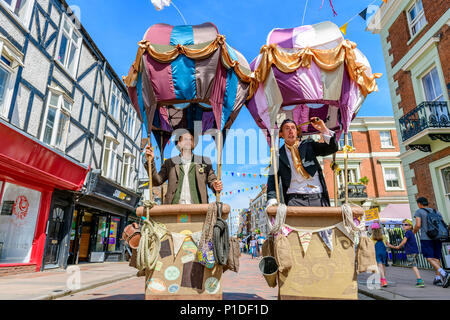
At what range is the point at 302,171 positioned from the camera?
3.43 meters

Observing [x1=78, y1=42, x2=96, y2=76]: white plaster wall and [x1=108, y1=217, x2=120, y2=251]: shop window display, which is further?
[x1=108, y1=217, x2=120, y2=251]: shop window display

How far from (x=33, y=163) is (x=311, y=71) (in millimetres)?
8547

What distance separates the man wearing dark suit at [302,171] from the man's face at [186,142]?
4.28 feet

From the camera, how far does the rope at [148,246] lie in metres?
2.74

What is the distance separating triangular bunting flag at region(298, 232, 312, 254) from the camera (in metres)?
2.83

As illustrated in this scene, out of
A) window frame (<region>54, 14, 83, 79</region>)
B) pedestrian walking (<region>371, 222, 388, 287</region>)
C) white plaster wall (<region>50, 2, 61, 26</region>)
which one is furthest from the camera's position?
window frame (<region>54, 14, 83, 79</region>)

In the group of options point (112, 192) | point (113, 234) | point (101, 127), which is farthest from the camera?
point (113, 234)

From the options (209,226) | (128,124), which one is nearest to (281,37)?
(209,226)

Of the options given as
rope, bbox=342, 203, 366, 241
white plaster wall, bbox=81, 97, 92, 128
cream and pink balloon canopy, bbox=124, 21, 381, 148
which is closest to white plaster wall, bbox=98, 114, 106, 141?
white plaster wall, bbox=81, 97, 92, 128

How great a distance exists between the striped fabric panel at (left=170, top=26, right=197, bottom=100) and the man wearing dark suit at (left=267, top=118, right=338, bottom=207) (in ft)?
4.50

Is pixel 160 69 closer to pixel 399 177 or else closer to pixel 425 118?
pixel 425 118

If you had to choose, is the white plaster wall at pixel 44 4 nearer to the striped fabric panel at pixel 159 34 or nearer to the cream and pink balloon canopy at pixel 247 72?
the striped fabric panel at pixel 159 34

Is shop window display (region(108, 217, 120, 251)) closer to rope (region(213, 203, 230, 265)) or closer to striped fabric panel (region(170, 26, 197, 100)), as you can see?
striped fabric panel (region(170, 26, 197, 100))
